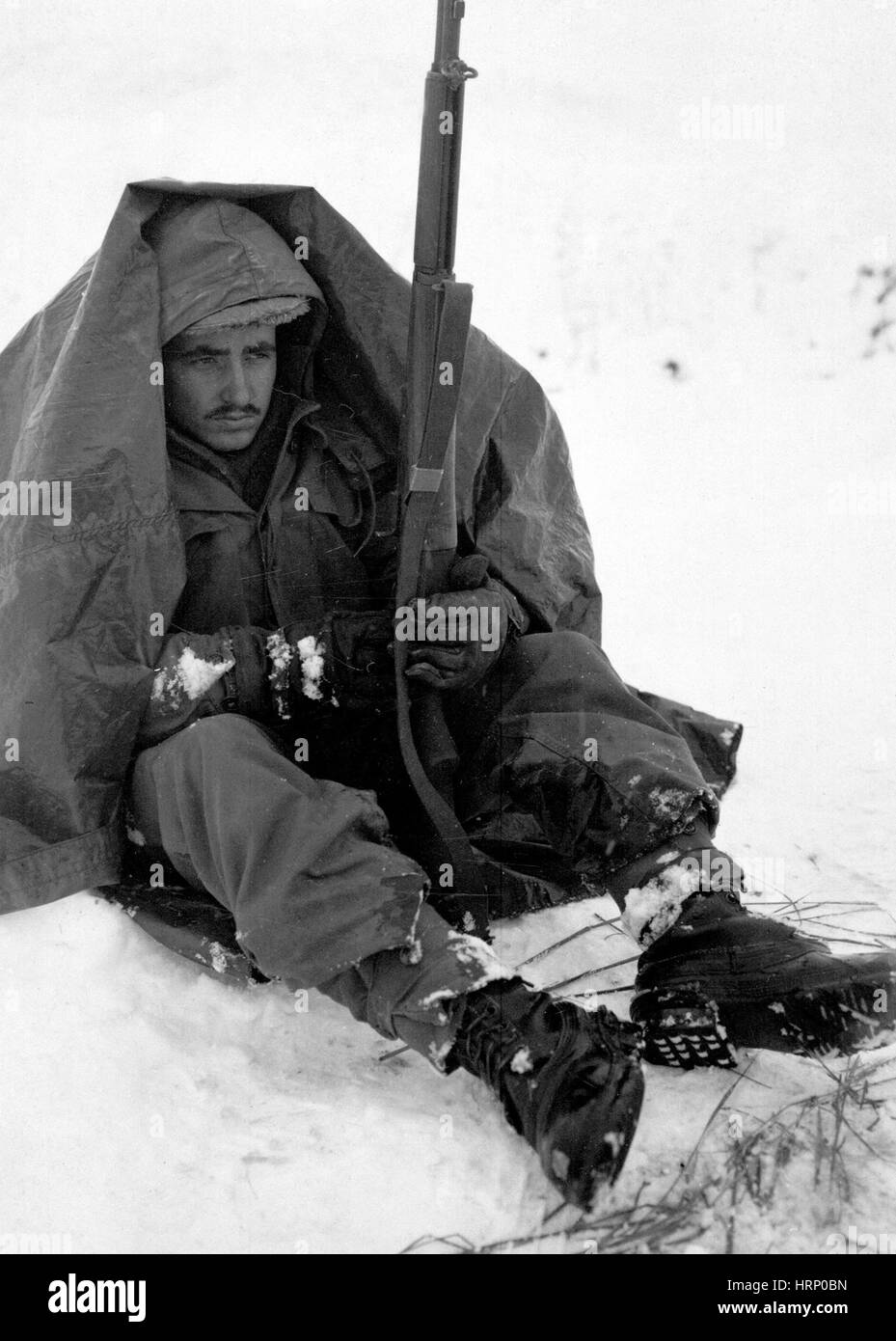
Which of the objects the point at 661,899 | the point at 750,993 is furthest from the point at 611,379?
the point at 750,993

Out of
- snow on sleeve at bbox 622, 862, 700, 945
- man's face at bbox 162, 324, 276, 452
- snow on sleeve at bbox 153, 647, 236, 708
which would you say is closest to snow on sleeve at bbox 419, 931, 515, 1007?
snow on sleeve at bbox 622, 862, 700, 945

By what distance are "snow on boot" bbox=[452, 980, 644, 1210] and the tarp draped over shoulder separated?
80cm

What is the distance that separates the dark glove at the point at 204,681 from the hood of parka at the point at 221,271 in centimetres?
59

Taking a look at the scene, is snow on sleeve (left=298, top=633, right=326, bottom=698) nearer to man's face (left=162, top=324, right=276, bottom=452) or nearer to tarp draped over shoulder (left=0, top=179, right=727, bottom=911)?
tarp draped over shoulder (left=0, top=179, right=727, bottom=911)

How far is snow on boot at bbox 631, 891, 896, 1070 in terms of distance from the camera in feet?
5.59

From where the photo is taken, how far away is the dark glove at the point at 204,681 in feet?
6.88

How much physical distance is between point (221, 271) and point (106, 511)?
506mm

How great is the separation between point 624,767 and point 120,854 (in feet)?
2.92

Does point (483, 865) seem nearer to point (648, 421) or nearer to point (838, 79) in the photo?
point (648, 421)

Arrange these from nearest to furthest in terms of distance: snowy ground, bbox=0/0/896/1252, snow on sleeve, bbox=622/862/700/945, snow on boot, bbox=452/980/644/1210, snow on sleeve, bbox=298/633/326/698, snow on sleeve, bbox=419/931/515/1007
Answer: snow on boot, bbox=452/980/644/1210 < snow on sleeve, bbox=419/931/515/1007 < snowy ground, bbox=0/0/896/1252 < snow on sleeve, bbox=622/862/700/945 < snow on sleeve, bbox=298/633/326/698

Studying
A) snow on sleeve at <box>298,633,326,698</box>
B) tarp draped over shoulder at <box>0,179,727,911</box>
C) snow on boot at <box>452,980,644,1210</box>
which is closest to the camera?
snow on boot at <box>452,980,644,1210</box>

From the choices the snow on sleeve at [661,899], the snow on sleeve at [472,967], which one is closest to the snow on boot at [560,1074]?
the snow on sleeve at [472,967]

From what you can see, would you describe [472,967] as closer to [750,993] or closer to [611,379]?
[750,993]
